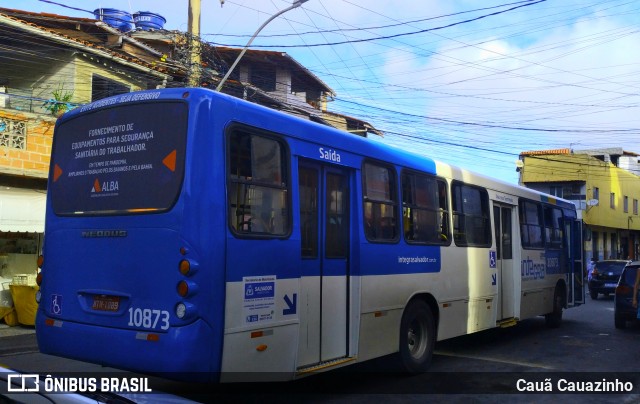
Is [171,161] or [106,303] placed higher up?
[171,161]

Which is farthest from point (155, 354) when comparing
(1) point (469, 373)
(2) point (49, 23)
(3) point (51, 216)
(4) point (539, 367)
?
(2) point (49, 23)

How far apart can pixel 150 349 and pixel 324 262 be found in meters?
2.12

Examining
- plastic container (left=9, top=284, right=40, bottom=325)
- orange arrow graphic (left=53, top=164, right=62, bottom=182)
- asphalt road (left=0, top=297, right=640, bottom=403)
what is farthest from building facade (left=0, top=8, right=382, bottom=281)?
orange arrow graphic (left=53, top=164, right=62, bottom=182)

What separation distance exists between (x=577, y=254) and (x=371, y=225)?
32.2 ft

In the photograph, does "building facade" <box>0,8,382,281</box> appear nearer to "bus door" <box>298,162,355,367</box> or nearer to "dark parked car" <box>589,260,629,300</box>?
"bus door" <box>298,162,355,367</box>

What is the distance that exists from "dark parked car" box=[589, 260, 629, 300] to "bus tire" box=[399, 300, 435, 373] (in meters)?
17.9

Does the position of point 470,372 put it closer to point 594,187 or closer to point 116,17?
point 116,17

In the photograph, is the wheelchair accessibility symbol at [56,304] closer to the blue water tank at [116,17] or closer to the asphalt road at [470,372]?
the asphalt road at [470,372]

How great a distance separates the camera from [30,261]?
47.0 feet

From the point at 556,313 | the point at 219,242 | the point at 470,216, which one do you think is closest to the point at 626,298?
the point at 556,313

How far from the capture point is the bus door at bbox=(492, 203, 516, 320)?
35.0ft

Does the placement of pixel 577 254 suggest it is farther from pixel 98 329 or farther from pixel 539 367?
pixel 98 329

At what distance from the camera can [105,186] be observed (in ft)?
18.6

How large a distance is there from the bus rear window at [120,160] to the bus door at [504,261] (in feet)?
23.0
